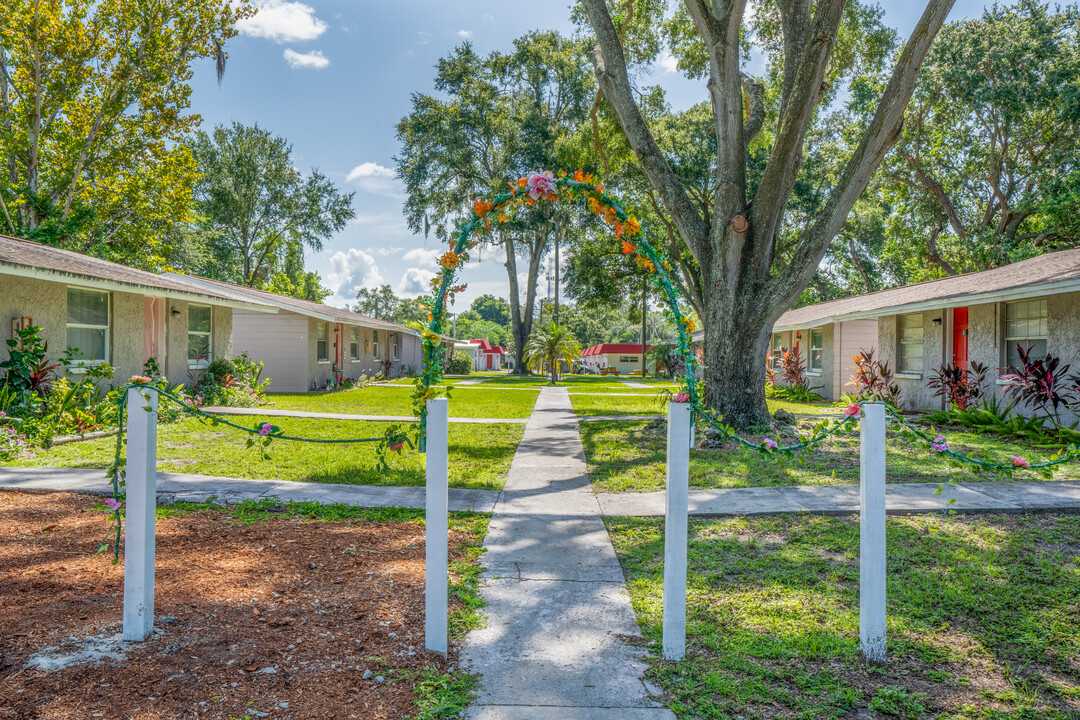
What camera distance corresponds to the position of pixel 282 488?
6.44 m

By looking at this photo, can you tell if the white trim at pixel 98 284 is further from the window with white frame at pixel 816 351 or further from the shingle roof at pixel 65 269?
the window with white frame at pixel 816 351

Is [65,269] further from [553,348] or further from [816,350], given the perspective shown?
[553,348]

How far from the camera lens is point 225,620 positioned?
3.32 m

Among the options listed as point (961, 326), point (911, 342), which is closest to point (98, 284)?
point (961, 326)

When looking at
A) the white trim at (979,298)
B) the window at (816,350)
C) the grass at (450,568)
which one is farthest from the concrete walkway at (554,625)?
the window at (816,350)

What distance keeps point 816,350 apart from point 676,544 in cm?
1948

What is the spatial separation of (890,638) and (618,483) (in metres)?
3.92

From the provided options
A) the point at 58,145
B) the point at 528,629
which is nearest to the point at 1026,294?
the point at 528,629

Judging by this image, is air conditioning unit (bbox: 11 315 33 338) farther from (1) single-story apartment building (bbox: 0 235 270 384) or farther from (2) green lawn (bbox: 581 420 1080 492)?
(2) green lawn (bbox: 581 420 1080 492)

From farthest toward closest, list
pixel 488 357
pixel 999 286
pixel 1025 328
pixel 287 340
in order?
1. pixel 488 357
2. pixel 287 340
3. pixel 1025 328
4. pixel 999 286

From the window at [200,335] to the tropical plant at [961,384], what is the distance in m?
16.2

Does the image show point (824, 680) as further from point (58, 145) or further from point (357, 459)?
point (58, 145)

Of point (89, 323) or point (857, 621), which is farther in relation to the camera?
point (89, 323)

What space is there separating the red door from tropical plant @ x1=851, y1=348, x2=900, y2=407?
4.80 feet
